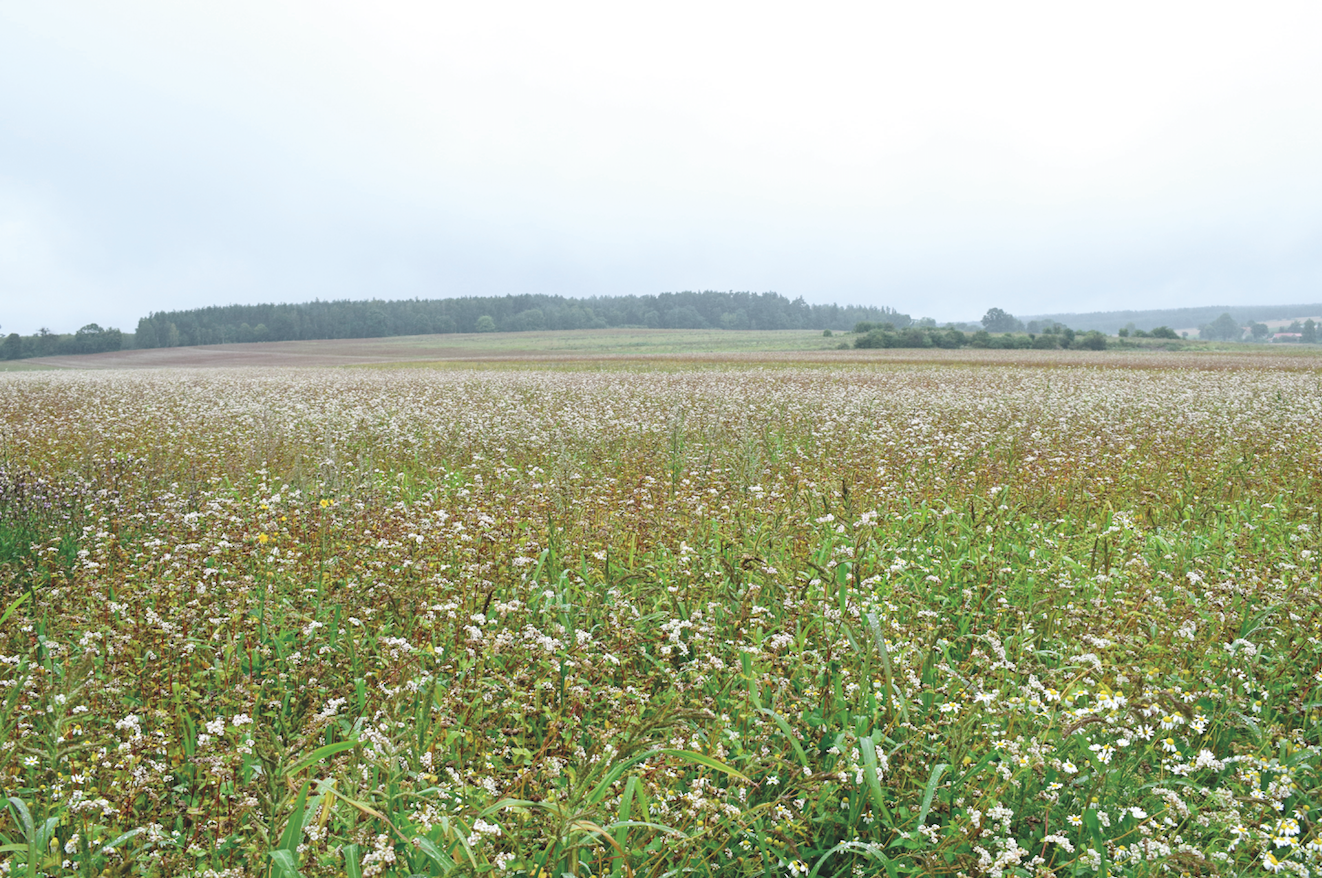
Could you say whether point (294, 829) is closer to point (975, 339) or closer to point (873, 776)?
point (873, 776)

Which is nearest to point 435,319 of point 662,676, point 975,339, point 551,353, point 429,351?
point 429,351

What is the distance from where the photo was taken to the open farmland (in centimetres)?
260

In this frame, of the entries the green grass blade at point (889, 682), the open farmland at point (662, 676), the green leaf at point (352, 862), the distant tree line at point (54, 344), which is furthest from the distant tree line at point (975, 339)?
the distant tree line at point (54, 344)

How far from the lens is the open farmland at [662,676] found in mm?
2602

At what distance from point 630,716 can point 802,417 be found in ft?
36.8

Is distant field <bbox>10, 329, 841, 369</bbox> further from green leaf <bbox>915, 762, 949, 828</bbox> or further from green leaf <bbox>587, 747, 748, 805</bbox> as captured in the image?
green leaf <bbox>587, 747, 748, 805</bbox>

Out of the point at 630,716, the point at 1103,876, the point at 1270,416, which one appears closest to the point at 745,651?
the point at 630,716

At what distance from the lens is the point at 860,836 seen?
302cm

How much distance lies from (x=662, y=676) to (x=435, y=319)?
162723 millimetres

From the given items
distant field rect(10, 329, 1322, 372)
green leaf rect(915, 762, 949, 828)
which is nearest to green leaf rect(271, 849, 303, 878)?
green leaf rect(915, 762, 949, 828)

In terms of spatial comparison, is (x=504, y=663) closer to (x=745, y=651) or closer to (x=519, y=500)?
(x=745, y=651)

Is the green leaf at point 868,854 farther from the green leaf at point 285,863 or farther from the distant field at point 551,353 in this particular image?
the distant field at point 551,353

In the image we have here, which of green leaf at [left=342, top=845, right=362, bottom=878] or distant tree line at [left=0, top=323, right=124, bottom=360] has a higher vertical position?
distant tree line at [left=0, top=323, right=124, bottom=360]

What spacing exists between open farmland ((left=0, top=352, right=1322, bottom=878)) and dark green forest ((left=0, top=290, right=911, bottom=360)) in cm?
13719
